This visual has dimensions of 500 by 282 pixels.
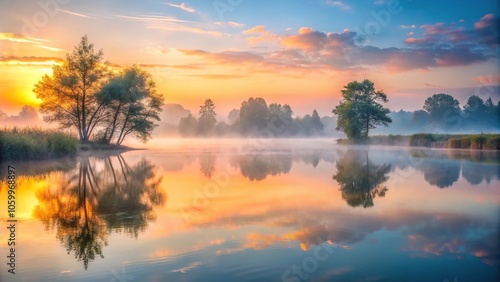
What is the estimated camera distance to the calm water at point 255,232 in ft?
22.4

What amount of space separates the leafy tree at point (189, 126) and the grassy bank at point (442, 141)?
103684 millimetres

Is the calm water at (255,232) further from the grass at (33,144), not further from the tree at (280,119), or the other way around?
the tree at (280,119)

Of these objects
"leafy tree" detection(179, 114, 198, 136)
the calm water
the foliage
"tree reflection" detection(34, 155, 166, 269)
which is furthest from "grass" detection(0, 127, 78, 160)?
"leafy tree" detection(179, 114, 198, 136)

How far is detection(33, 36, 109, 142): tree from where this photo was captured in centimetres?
4916

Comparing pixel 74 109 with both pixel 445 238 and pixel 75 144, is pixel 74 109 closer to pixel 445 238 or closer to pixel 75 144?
pixel 75 144

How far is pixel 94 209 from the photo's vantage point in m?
12.3

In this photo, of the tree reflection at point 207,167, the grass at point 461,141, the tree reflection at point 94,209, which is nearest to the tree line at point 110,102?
the grass at point 461,141

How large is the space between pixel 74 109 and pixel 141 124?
10.4m

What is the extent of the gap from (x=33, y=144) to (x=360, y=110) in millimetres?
56861

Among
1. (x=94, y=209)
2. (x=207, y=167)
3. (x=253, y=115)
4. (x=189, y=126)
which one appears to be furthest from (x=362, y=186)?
(x=189, y=126)

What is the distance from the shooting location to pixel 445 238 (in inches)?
349

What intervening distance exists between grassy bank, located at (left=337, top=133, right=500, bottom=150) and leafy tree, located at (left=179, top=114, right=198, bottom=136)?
104m

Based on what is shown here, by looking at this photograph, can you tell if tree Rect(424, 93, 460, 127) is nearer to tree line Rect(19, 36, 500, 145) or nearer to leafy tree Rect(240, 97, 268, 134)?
leafy tree Rect(240, 97, 268, 134)

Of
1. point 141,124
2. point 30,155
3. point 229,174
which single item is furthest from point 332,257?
point 141,124
